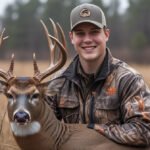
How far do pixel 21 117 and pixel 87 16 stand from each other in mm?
1454

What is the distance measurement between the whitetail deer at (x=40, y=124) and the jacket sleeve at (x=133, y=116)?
0.36 feet

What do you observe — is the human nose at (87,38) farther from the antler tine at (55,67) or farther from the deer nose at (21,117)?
the deer nose at (21,117)

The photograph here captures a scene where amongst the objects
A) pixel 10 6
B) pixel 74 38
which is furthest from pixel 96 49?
pixel 10 6

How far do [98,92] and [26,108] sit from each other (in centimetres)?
95

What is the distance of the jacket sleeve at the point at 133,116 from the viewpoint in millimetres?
6129

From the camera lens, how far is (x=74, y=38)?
6688 millimetres

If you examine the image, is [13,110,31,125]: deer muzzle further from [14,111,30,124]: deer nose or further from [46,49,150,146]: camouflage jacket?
[46,49,150,146]: camouflage jacket

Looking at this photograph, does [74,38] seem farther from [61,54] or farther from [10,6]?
[10,6]

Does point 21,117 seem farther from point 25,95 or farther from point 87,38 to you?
point 87,38

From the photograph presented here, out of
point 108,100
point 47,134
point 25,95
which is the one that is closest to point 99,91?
point 108,100

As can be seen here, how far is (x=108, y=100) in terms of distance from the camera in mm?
6445

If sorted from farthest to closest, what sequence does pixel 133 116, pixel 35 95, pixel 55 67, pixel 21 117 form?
pixel 55 67 → pixel 133 116 → pixel 35 95 → pixel 21 117

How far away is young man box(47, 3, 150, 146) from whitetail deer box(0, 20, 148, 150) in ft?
0.47

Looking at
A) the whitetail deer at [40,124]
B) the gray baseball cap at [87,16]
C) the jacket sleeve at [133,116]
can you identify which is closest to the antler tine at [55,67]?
the whitetail deer at [40,124]
